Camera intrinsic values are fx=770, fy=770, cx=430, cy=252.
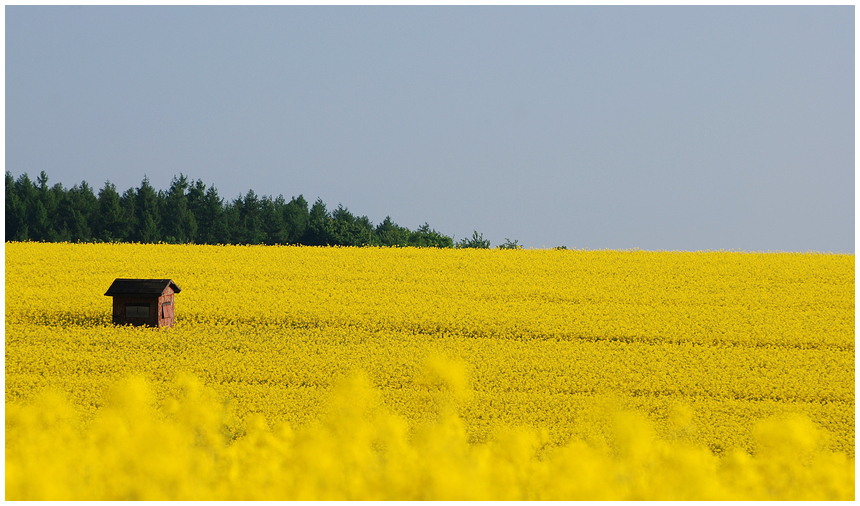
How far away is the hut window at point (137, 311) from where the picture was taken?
16.9 metres

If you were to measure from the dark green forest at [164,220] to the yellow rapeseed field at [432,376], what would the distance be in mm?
20575

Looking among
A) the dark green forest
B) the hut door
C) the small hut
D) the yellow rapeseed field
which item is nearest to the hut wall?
the small hut

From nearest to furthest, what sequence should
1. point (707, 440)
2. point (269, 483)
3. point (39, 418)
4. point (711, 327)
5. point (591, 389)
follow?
point (269, 483) → point (39, 418) → point (707, 440) → point (591, 389) → point (711, 327)

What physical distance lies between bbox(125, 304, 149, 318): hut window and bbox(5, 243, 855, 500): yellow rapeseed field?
51 cm

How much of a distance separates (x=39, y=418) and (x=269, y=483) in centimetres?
542

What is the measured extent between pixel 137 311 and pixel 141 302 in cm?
21

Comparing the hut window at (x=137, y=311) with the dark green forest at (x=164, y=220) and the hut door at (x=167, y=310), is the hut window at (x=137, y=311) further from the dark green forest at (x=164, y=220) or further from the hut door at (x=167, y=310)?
the dark green forest at (x=164, y=220)

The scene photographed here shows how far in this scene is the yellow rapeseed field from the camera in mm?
6352

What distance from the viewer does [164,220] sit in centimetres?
5172

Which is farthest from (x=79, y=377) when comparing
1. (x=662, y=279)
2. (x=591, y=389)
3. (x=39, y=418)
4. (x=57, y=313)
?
(x=662, y=279)

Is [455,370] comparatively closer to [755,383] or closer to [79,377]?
[755,383]

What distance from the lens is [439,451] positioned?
243 inches

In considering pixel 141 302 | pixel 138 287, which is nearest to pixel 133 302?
pixel 141 302

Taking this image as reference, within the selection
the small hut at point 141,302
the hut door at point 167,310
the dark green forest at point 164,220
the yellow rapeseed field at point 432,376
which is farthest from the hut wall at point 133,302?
the dark green forest at point 164,220
